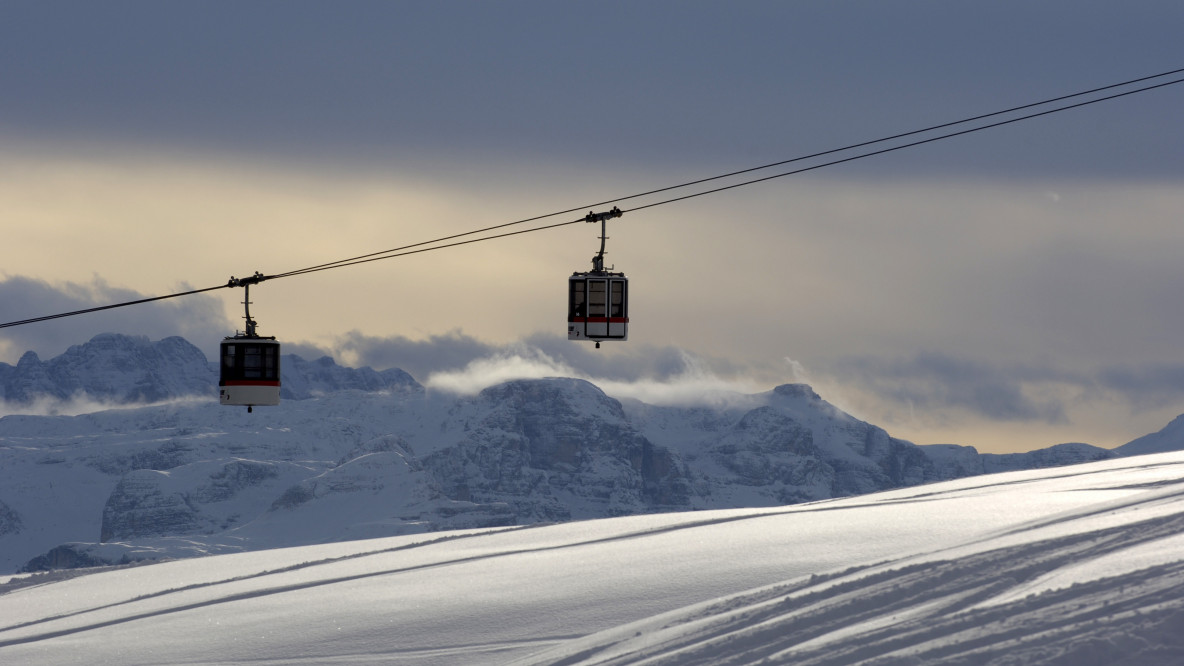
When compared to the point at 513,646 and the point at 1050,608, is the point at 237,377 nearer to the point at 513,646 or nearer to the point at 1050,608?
the point at 513,646

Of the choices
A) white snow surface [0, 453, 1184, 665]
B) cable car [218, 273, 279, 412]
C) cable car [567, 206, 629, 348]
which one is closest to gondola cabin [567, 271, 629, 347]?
cable car [567, 206, 629, 348]

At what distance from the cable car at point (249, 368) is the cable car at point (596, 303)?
5.64m

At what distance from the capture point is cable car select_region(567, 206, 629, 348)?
73.2 feet

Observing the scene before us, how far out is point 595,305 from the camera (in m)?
22.4

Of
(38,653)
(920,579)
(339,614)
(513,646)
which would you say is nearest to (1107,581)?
(920,579)

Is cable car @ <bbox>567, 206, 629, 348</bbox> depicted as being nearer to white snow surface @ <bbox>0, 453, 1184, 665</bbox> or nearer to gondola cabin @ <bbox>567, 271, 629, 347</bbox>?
gondola cabin @ <bbox>567, 271, 629, 347</bbox>

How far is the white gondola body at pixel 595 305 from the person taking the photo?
73.2 feet

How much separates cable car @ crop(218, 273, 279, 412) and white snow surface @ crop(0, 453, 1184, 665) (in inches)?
136

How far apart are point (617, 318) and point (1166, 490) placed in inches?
354

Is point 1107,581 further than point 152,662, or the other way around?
point 152,662

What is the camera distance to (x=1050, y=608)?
12.3m

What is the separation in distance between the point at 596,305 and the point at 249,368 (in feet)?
21.3

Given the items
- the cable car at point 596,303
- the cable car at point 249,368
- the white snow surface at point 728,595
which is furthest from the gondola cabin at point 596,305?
the cable car at point 249,368

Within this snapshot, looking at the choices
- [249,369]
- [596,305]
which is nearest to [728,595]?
[596,305]
